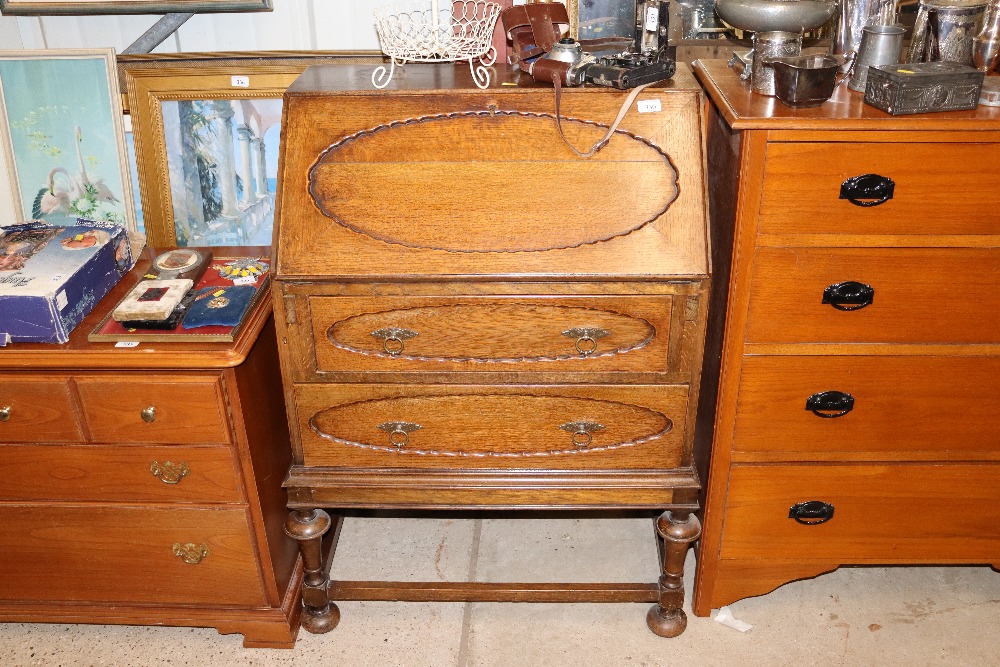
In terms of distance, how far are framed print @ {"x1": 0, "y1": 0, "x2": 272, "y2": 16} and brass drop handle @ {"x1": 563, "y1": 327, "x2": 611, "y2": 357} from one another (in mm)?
1351

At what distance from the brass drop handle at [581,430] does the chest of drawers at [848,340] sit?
12.6 inches

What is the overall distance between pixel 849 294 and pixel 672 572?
0.89 meters

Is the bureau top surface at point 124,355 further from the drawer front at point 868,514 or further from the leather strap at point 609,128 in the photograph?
the drawer front at point 868,514

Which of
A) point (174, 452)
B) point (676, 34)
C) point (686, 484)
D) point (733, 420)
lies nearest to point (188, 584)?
point (174, 452)

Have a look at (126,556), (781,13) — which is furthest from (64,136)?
(781,13)

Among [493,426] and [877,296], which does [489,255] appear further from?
[877,296]

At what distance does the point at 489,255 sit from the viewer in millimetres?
1861

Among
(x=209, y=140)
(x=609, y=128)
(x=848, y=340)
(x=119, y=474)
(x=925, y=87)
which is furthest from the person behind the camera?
(x=209, y=140)

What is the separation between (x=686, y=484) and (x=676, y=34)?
126 cm

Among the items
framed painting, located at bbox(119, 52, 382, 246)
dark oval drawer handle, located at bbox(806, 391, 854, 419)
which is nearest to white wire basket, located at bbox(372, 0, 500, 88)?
framed painting, located at bbox(119, 52, 382, 246)

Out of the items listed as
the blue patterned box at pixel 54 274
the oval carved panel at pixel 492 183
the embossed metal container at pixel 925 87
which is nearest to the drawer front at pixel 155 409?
the blue patterned box at pixel 54 274

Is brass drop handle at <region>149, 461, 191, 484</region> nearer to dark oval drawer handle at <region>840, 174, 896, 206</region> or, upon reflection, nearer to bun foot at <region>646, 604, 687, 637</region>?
bun foot at <region>646, 604, 687, 637</region>

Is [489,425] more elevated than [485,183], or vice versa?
[485,183]

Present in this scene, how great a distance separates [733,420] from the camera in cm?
208
